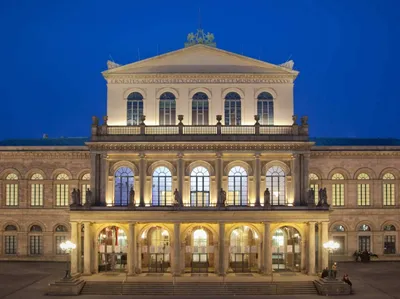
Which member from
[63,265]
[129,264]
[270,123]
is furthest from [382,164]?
[63,265]

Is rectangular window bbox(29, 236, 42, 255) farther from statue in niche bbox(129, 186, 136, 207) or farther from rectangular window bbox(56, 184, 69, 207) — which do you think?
statue in niche bbox(129, 186, 136, 207)

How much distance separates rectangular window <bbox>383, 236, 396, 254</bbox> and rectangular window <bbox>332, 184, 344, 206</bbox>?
5670 millimetres

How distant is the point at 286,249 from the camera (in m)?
54.0

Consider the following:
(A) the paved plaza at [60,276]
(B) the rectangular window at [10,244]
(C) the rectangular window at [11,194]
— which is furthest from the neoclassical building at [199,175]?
(B) the rectangular window at [10,244]

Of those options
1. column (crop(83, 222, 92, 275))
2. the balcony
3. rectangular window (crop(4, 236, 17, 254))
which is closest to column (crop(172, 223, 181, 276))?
column (crop(83, 222, 92, 275))

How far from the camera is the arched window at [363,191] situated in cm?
6250

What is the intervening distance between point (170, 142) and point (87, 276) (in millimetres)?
12622

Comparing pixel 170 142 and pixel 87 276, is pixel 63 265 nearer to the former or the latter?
pixel 87 276

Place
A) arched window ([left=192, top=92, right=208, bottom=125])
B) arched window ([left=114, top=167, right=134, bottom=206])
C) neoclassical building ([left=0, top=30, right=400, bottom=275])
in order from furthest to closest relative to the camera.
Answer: arched window ([left=192, top=92, right=208, bottom=125]) → arched window ([left=114, top=167, right=134, bottom=206]) → neoclassical building ([left=0, top=30, right=400, bottom=275])

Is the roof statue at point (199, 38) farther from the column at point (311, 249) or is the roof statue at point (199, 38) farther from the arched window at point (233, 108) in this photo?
the column at point (311, 249)

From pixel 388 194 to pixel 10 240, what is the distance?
37.3 m

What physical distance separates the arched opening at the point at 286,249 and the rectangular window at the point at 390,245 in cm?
1315

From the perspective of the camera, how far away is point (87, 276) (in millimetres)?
50906

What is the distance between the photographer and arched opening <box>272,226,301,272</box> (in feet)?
176
